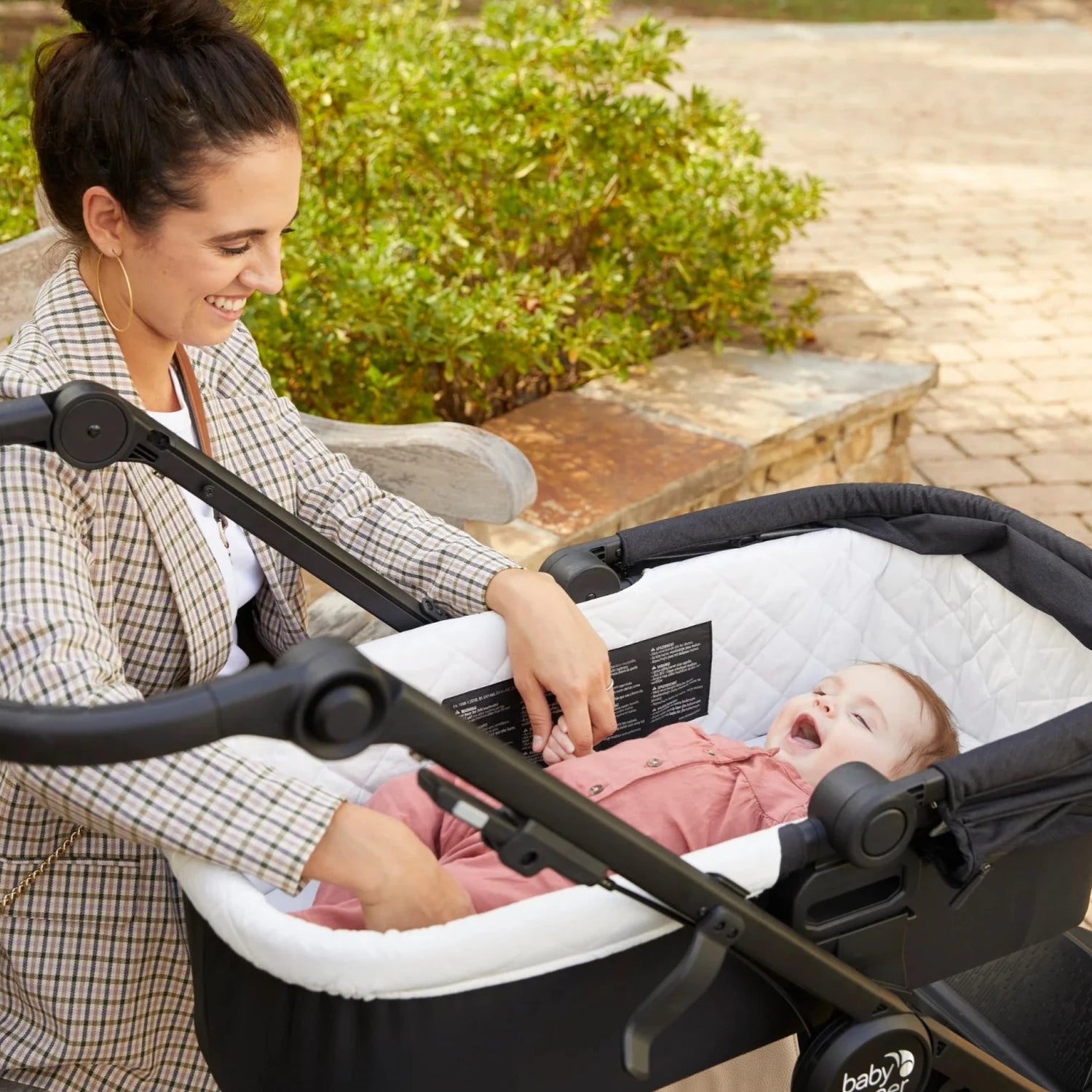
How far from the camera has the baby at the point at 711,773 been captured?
1.72 meters

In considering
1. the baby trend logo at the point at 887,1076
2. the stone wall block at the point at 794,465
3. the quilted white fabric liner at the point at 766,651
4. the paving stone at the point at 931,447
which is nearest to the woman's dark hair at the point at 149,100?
the quilted white fabric liner at the point at 766,651

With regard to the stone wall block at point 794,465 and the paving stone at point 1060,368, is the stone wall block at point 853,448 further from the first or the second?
the paving stone at point 1060,368


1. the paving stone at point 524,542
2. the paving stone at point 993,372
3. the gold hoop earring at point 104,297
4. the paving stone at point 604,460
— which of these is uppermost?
the gold hoop earring at point 104,297

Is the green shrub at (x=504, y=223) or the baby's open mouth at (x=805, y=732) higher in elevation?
the green shrub at (x=504, y=223)

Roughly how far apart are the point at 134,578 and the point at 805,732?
3.36 ft

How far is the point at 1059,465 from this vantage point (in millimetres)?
4398

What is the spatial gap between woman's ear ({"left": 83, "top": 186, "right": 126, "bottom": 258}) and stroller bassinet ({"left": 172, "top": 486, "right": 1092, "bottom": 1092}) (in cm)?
59

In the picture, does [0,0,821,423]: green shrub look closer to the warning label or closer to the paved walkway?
the paved walkway

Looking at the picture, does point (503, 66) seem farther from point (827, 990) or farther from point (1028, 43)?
point (1028, 43)

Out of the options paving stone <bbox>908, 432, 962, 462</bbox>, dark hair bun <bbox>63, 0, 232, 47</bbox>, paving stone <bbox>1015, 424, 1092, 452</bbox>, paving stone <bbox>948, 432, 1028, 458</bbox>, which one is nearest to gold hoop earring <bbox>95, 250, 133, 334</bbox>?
dark hair bun <bbox>63, 0, 232, 47</bbox>

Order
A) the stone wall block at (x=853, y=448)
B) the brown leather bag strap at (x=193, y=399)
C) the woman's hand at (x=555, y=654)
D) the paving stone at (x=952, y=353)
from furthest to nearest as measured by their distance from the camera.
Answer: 1. the paving stone at (x=952, y=353)
2. the stone wall block at (x=853, y=448)
3. the brown leather bag strap at (x=193, y=399)
4. the woman's hand at (x=555, y=654)

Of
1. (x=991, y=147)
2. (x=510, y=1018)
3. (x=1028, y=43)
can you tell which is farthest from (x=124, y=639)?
(x=1028, y=43)

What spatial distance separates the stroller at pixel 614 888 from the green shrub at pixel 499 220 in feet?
4.31

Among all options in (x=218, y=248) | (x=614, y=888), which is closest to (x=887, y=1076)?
(x=614, y=888)
